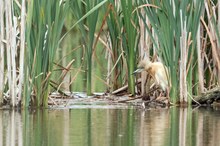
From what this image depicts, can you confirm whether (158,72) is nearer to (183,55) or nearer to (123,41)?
(183,55)

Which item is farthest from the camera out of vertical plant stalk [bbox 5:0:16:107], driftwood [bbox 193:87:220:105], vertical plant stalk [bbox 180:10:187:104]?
driftwood [bbox 193:87:220:105]

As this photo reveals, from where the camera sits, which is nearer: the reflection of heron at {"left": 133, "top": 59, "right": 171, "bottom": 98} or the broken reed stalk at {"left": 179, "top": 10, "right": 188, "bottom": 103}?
the broken reed stalk at {"left": 179, "top": 10, "right": 188, "bottom": 103}

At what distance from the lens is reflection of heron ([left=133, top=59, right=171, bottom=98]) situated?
11969mm

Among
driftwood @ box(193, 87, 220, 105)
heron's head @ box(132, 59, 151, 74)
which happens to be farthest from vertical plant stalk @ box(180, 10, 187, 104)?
heron's head @ box(132, 59, 151, 74)

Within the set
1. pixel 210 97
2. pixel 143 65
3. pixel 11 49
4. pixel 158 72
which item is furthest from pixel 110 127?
pixel 143 65

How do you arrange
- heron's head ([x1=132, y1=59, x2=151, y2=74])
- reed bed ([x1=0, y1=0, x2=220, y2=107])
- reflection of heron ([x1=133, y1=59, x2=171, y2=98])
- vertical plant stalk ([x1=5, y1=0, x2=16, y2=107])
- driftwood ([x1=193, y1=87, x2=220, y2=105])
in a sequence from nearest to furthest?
vertical plant stalk ([x1=5, y1=0, x2=16, y2=107]), reed bed ([x1=0, y1=0, x2=220, y2=107]), driftwood ([x1=193, y1=87, x2=220, y2=105]), reflection of heron ([x1=133, y1=59, x2=171, y2=98]), heron's head ([x1=132, y1=59, x2=151, y2=74])

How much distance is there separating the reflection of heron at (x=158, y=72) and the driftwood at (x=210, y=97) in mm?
465

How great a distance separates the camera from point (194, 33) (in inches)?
464

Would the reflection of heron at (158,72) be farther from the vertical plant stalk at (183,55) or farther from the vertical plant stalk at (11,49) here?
the vertical plant stalk at (11,49)

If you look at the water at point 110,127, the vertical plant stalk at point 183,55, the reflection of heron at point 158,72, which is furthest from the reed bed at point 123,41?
the water at point 110,127

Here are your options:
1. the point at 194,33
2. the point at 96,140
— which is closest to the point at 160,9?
the point at 194,33

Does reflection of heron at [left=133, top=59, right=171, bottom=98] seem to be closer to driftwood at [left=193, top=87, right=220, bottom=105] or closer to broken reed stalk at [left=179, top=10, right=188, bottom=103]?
broken reed stalk at [left=179, top=10, right=188, bottom=103]

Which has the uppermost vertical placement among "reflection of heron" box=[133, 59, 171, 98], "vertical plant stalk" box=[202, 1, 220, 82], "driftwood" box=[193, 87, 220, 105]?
"vertical plant stalk" box=[202, 1, 220, 82]

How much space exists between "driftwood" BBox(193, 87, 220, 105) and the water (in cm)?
32
